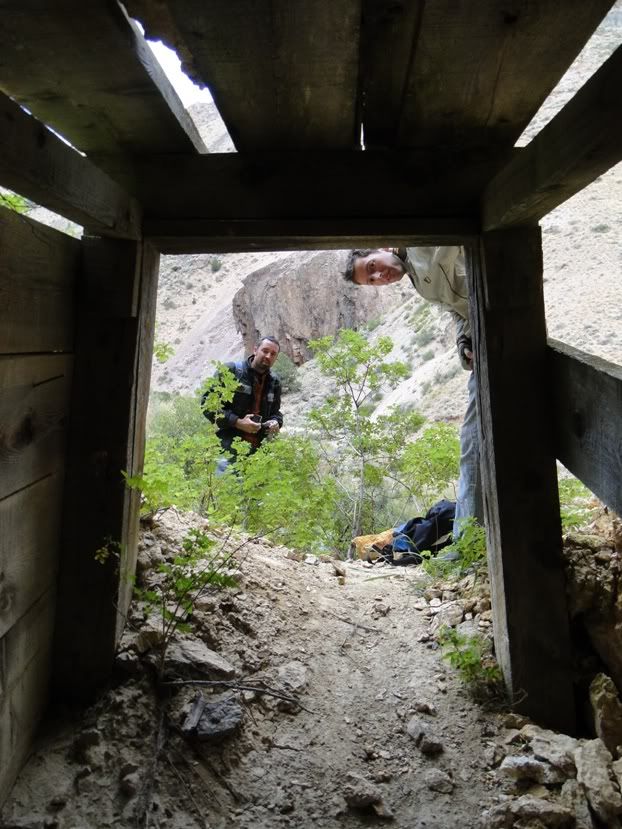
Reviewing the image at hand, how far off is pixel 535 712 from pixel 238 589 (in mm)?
1321

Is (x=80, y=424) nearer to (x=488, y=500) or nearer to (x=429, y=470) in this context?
(x=488, y=500)

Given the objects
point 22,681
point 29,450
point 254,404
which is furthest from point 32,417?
point 254,404

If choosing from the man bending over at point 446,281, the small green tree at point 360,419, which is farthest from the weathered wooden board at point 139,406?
the small green tree at point 360,419

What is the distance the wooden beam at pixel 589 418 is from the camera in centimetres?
151

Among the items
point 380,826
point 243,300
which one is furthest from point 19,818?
point 243,300

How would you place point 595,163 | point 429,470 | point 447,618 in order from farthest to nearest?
point 429,470 → point 447,618 → point 595,163

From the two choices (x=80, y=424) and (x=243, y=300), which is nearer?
(x=80, y=424)

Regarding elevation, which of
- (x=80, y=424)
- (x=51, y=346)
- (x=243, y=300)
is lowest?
(x=80, y=424)

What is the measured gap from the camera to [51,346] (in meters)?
1.80

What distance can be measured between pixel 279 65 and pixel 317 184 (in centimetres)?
49

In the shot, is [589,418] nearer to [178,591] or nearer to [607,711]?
[607,711]

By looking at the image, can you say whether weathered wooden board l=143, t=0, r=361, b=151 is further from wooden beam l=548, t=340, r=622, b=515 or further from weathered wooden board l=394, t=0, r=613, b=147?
wooden beam l=548, t=340, r=622, b=515

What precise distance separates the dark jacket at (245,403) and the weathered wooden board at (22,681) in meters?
3.36

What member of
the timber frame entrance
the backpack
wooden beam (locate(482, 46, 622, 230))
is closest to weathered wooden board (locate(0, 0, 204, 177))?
the timber frame entrance
